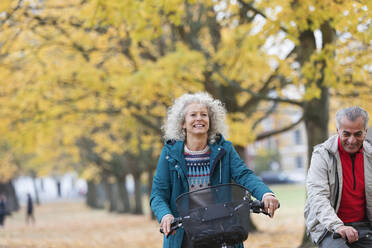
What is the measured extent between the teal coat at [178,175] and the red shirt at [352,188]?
2.19 ft

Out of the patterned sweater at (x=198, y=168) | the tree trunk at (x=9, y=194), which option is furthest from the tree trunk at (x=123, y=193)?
the patterned sweater at (x=198, y=168)

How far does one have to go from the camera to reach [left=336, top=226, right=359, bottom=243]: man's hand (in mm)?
3555

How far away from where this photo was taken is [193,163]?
407 cm

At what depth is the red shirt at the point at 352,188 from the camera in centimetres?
385

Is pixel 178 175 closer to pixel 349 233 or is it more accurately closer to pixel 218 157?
pixel 218 157

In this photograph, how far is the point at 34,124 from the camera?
659 inches

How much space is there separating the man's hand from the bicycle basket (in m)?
0.66

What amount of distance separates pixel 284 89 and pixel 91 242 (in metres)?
7.69

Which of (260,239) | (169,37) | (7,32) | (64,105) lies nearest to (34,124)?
(64,105)

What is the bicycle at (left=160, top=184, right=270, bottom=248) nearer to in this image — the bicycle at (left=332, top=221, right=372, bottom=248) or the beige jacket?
the beige jacket

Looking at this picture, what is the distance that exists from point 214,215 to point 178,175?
702mm

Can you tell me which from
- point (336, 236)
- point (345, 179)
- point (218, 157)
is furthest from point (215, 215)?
point (345, 179)

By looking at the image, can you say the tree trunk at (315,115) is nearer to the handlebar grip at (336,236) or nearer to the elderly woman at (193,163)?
the elderly woman at (193,163)

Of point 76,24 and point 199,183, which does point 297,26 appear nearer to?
point 199,183
